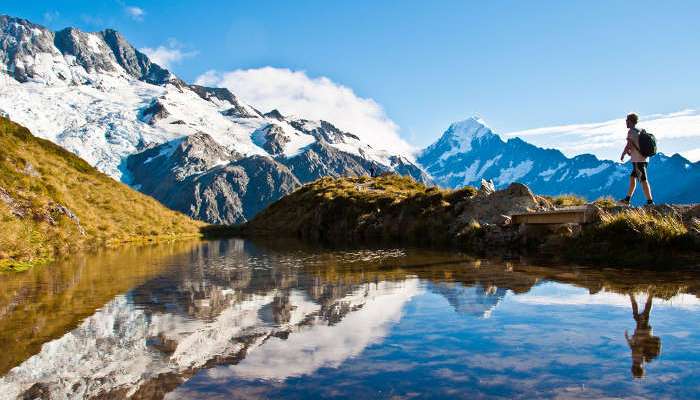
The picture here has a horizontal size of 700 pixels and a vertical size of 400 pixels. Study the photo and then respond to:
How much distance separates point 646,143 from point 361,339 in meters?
13.2

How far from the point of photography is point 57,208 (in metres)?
27.3

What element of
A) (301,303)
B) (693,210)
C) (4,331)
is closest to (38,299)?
(4,331)

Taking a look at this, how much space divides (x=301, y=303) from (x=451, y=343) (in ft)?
13.0

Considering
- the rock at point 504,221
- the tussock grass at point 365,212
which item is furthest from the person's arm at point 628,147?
the tussock grass at point 365,212

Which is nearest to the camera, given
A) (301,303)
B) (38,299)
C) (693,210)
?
(301,303)

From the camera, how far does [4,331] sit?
755 cm

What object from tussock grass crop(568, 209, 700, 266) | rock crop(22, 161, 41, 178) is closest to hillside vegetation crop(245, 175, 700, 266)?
tussock grass crop(568, 209, 700, 266)

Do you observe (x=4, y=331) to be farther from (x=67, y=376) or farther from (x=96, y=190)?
(x=96, y=190)

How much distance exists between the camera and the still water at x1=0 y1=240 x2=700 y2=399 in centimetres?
511

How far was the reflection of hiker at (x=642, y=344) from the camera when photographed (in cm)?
551

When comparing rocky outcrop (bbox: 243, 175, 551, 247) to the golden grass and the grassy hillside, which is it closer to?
the golden grass

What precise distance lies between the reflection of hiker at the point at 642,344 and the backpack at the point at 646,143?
989cm

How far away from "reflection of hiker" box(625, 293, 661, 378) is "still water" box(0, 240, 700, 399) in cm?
2

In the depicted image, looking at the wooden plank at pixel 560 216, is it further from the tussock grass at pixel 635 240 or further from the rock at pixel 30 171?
the rock at pixel 30 171
